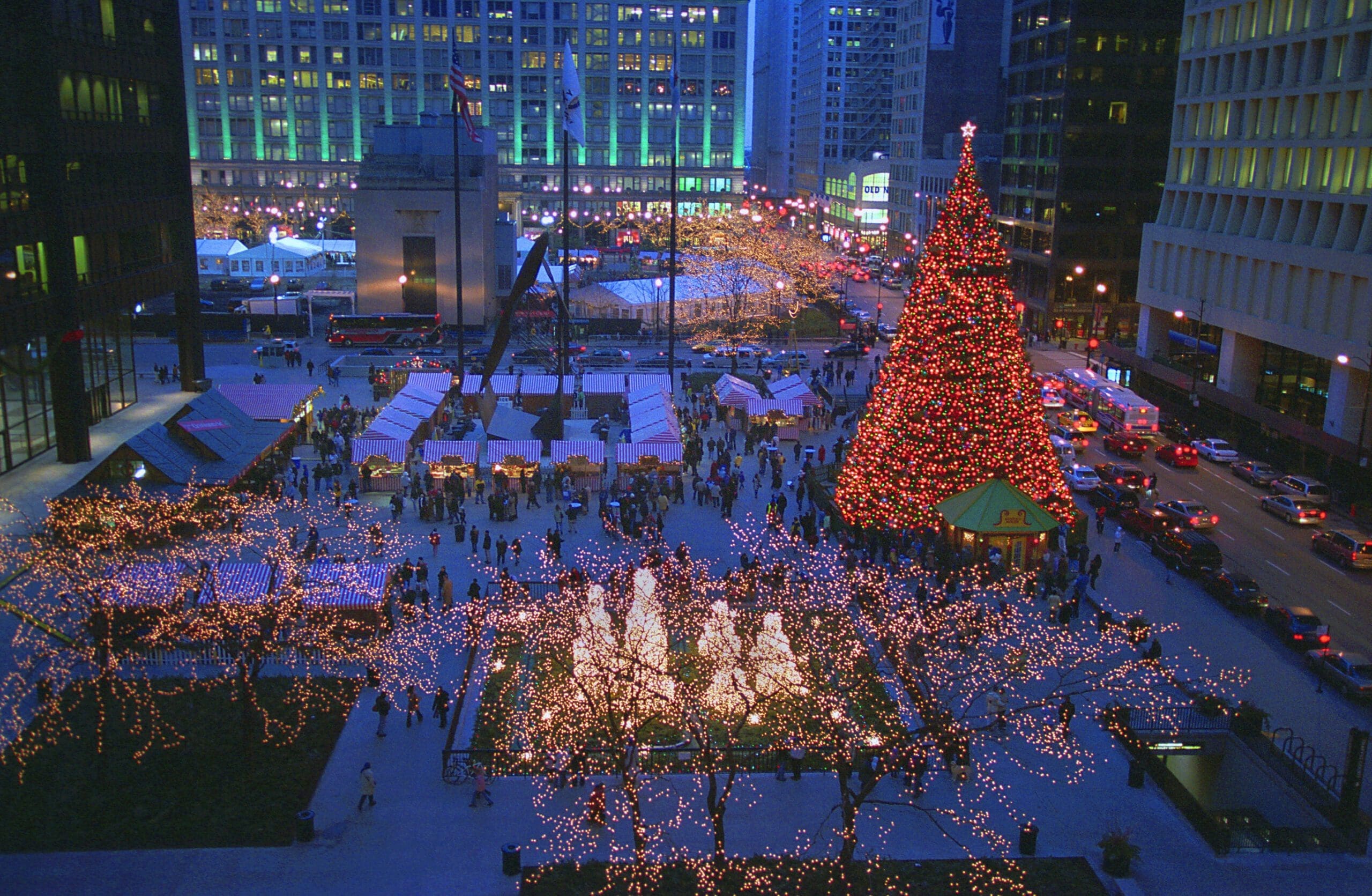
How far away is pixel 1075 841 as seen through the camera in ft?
71.1

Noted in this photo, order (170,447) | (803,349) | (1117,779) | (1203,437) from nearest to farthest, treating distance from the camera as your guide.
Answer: (1117,779) < (170,447) < (1203,437) < (803,349)

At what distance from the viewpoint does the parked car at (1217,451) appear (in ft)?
162

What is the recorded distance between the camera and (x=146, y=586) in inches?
1096

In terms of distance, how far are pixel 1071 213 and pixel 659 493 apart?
1919 inches

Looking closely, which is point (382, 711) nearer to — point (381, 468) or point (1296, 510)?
point (381, 468)

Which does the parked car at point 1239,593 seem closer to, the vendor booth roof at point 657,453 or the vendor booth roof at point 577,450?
the vendor booth roof at point 657,453

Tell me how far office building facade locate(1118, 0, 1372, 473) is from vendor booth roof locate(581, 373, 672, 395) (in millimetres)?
25352

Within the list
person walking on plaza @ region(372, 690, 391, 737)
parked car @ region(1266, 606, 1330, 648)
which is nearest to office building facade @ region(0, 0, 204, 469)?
person walking on plaza @ region(372, 690, 391, 737)

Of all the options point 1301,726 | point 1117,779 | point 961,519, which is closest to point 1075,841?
point 1117,779

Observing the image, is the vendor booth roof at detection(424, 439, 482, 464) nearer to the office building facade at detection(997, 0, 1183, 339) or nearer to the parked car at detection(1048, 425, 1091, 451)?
the parked car at detection(1048, 425, 1091, 451)

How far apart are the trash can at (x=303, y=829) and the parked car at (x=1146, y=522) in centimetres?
2751

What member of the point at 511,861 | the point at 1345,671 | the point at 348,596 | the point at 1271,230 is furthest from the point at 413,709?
the point at 1271,230

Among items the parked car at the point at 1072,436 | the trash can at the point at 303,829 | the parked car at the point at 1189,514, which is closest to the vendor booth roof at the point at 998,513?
the parked car at the point at 1189,514

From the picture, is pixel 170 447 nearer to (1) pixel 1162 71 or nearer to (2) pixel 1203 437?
(2) pixel 1203 437
